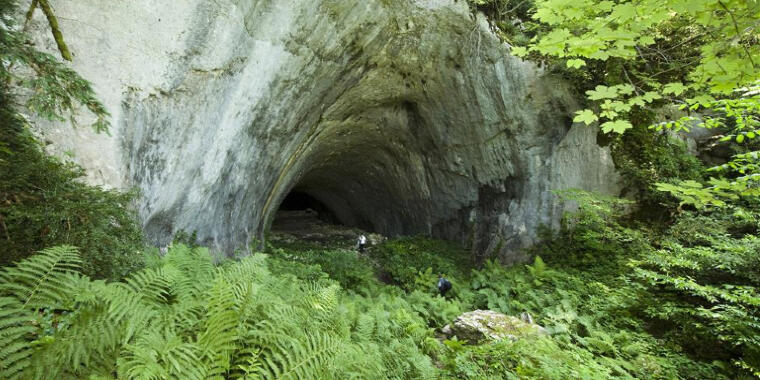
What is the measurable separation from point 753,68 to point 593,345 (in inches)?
162

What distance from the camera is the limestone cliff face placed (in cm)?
454

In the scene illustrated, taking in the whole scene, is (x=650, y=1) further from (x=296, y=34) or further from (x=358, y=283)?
(x=358, y=283)

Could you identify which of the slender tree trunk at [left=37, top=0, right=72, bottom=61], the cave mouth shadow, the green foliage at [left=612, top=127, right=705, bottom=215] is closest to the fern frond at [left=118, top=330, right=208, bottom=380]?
the slender tree trunk at [left=37, top=0, right=72, bottom=61]

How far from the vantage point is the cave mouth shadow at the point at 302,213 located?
2352 centimetres

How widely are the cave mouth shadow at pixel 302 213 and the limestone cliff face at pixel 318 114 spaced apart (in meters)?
8.63

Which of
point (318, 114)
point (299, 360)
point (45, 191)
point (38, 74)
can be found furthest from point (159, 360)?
point (318, 114)

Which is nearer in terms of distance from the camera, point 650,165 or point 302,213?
point 650,165

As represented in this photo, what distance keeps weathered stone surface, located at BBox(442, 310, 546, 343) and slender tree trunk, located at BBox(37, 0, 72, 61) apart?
6130 mm

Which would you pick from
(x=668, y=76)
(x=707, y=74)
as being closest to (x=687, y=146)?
(x=668, y=76)

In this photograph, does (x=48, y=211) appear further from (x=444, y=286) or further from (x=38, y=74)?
(x=444, y=286)

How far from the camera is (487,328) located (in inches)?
208

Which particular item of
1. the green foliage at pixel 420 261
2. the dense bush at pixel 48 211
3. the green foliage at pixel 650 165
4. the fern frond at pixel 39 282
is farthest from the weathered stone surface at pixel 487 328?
the green foliage at pixel 650 165

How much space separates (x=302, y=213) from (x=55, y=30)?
25963 mm

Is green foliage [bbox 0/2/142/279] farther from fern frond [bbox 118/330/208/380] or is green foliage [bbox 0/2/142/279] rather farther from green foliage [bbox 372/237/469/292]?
green foliage [bbox 372/237/469/292]
